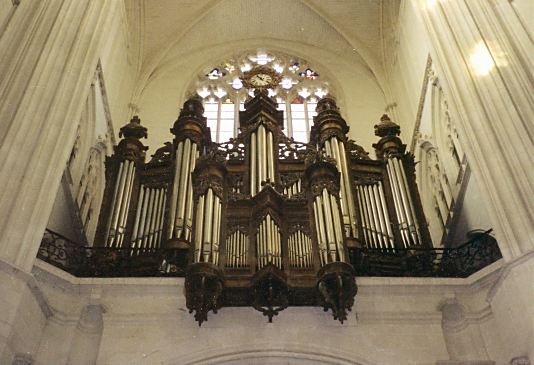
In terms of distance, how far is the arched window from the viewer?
1634cm

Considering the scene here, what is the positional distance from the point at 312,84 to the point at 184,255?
8.77 meters

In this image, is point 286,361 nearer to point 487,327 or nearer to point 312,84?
point 487,327

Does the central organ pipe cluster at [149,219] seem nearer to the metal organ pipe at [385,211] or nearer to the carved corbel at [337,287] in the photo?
the carved corbel at [337,287]

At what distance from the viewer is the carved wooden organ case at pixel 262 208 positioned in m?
8.79

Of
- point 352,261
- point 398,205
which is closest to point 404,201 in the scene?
point 398,205

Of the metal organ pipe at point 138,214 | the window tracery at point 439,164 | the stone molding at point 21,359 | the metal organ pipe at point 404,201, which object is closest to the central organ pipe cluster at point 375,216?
the metal organ pipe at point 404,201

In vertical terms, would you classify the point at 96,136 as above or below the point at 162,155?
above

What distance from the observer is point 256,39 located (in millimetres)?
18625

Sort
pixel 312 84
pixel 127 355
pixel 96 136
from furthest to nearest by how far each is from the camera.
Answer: pixel 312 84
pixel 96 136
pixel 127 355

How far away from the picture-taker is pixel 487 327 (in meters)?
9.07

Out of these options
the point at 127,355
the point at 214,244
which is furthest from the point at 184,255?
the point at 127,355

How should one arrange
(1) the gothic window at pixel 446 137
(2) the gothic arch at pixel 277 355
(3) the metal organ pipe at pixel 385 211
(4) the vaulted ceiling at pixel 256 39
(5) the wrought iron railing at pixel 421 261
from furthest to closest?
(4) the vaulted ceiling at pixel 256 39
(1) the gothic window at pixel 446 137
(3) the metal organ pipe at pixel 385 211
(5) the wrought iron railing at pixel 421 261
(2) the gothic arch at pixel 277 355

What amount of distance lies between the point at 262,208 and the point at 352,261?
165 cm

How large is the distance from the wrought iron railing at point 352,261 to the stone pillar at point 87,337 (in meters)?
0.61
